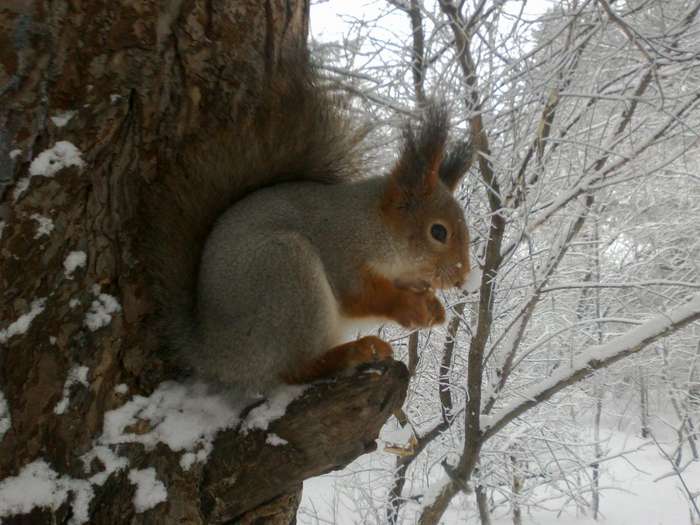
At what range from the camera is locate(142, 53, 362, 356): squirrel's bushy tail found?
2.70ft

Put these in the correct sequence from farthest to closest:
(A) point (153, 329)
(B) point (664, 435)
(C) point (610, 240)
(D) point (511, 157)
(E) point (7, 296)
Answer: (B) point (664, 435) < (C) point (610, 240) < (D) point (511, 157) < (A) point (153, 329) < (E) point (7, 296)

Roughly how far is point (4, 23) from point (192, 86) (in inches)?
9.3

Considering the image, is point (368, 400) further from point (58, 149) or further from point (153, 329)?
point (58, 149)

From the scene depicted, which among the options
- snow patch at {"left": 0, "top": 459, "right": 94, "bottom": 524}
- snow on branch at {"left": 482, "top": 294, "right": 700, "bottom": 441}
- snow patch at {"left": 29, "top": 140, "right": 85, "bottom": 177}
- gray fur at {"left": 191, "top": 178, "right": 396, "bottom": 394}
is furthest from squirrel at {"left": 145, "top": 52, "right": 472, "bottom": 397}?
snow on branch at {"left": 482, "top": 294, "right": 700, "bottom": 441}

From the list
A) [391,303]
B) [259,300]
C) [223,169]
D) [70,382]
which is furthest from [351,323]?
Result: [70,382]

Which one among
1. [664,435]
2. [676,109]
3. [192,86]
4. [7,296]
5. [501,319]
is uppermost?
[676,109]

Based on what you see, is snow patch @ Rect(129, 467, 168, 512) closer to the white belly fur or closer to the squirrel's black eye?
the white belly fur

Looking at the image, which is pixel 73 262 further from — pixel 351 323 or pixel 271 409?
pixel 351 323

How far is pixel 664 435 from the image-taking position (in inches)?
383

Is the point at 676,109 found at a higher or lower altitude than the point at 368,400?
higher

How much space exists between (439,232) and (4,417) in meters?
0.77

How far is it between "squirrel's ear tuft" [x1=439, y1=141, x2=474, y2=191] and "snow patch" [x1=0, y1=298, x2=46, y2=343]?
0.78m

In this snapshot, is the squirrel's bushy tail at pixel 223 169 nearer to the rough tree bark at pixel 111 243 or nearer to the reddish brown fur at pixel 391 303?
the rough tree bark at pixel 111 243

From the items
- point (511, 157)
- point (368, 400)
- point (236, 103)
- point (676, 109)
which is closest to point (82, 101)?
point (236, 103)
